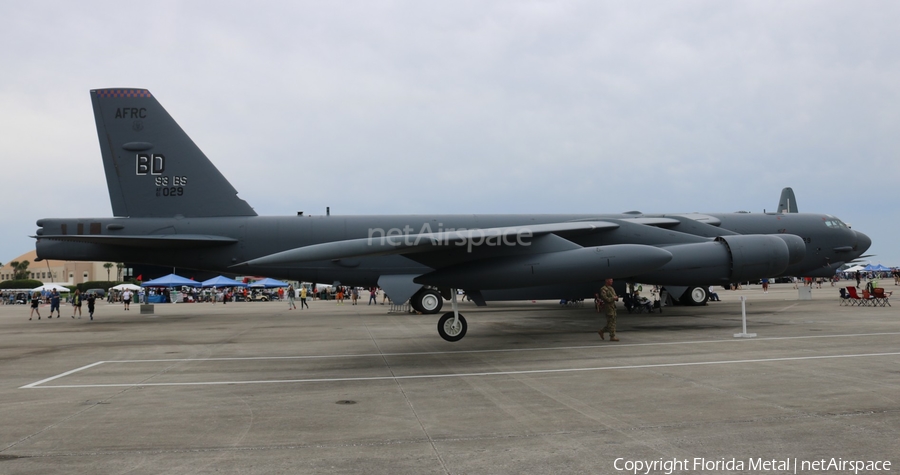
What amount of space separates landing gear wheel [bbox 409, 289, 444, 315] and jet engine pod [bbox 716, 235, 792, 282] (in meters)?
10.6

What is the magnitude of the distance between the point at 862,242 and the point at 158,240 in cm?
2289

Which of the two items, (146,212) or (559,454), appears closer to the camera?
(559,454)

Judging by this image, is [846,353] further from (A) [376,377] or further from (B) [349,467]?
(B) [349,467]

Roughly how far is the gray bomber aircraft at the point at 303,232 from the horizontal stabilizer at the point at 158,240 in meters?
0.03

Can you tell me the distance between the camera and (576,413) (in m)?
6.02

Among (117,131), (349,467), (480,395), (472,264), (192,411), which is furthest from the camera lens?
(117,131)

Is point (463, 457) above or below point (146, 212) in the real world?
below

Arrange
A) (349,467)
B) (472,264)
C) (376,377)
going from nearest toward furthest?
(349,467), (376,377), (472,264)

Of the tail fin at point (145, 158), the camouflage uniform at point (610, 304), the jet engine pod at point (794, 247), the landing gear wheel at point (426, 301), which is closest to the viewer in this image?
the camouflage uniform at point (610, 304)

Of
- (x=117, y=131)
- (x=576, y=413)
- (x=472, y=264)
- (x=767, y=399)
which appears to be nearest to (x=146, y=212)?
(x=117, y=131)

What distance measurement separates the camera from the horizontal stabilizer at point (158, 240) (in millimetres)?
17344

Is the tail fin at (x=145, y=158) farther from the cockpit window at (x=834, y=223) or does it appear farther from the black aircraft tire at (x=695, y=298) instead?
the cockpit window at (x=834, y=223)

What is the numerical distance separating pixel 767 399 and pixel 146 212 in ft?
58.1

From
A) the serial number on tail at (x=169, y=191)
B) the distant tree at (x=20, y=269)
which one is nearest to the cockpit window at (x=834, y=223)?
the serial number on tail at (x=169, y=191)
